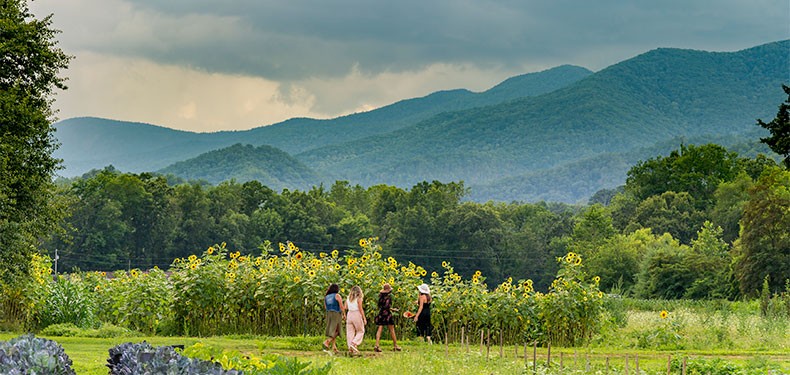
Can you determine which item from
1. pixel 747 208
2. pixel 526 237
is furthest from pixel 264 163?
pixel 747 208

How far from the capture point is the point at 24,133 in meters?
18.2

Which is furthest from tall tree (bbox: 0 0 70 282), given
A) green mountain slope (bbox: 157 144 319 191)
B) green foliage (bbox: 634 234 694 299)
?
green mountain slope (bbox: 157 144 319 191)

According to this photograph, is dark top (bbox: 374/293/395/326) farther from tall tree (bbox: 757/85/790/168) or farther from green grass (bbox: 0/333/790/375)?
tall tree (bbox: 757/85/790/168)

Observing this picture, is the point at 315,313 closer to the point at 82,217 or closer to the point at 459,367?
the point at 459,367

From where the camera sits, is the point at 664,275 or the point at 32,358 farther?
the point at 664,275

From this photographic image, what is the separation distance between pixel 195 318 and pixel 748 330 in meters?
10.6

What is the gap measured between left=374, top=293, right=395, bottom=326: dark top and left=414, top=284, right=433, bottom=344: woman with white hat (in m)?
0.50

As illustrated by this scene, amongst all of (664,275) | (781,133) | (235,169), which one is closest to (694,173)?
(664,275)

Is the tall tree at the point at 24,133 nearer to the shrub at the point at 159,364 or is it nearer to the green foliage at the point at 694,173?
the shrub at the point at 159,364

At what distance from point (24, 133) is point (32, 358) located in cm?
1203

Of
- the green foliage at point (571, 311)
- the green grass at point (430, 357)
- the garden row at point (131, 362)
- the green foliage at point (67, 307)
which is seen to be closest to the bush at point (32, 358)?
the garden row at point (131, 362)

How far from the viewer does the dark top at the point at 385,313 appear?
15.2 meters

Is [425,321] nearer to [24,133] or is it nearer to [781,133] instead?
[24,133]

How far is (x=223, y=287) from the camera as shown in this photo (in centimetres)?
1656
